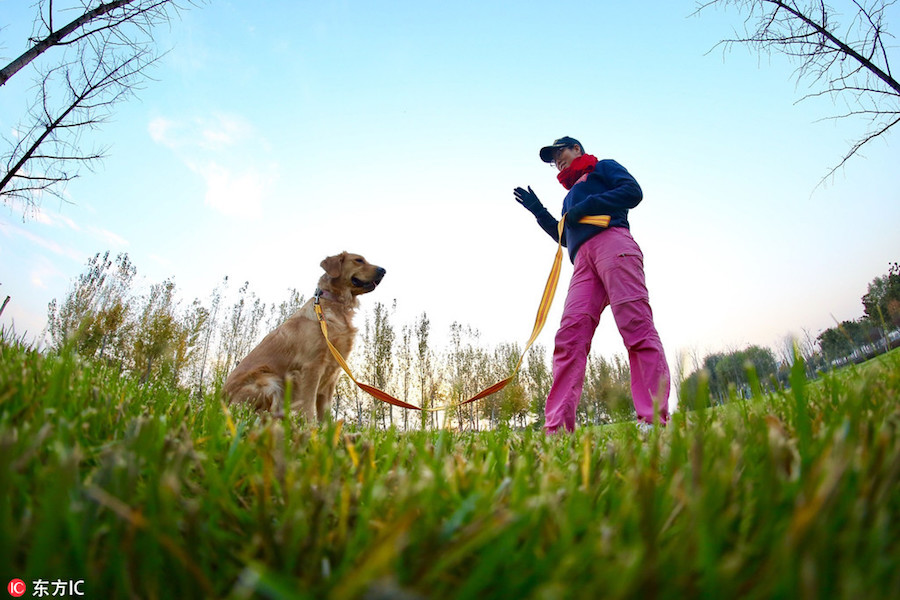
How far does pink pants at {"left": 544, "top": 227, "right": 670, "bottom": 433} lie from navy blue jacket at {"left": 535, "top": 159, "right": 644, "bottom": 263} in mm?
117

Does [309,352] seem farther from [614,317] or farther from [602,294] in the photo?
[614,317]

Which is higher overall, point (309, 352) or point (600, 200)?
point (600, 200)

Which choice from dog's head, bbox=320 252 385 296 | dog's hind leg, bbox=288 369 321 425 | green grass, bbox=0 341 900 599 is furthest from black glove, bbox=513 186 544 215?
green grass, bbox=0 341 900 599

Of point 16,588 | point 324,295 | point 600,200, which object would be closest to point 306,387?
point 324,295

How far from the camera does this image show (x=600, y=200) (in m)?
4.11

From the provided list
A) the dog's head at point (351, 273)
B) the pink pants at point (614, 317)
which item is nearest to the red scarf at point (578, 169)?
the pink pants at point (614, 317)

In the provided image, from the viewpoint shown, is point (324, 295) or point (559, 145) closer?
point (559, 145)

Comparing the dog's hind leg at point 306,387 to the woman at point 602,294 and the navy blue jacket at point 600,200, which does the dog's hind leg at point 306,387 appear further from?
the navy blue jacket at point 600,200

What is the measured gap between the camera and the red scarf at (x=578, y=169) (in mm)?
4750

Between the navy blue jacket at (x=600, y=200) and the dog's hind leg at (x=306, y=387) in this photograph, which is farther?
the dog's hind leg at (x=306, y=387)

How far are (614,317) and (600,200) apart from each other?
1.09 meters

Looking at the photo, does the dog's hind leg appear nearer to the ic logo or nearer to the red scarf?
the red scarf

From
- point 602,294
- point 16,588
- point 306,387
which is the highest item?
point 602,294

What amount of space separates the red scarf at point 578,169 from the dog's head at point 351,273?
3.11 meters
